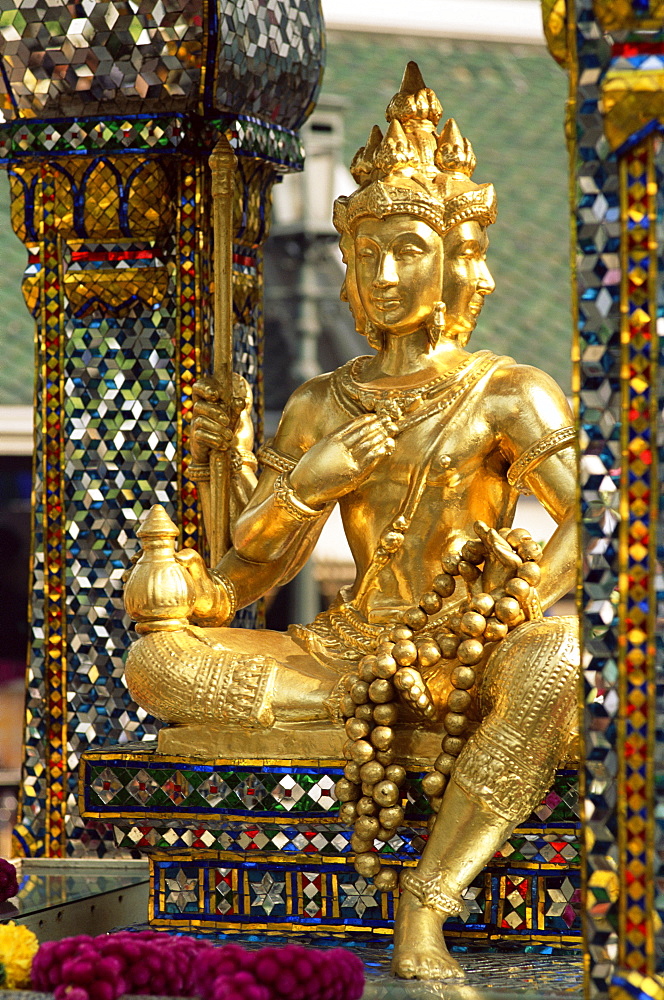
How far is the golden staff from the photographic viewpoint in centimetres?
480

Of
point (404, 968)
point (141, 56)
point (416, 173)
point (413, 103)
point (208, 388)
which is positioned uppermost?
point (141, 56)

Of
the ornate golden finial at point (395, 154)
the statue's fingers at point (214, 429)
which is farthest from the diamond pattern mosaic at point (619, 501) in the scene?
the statue's fingers at point (214, 429)

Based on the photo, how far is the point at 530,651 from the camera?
156 inches

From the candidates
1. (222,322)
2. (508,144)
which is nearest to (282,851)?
(222,322)

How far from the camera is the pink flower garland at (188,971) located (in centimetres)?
337

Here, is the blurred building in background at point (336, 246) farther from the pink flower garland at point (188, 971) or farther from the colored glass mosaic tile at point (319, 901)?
the pink flower garland at point (188, 971)

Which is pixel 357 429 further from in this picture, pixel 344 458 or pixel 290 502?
pixel 290 502

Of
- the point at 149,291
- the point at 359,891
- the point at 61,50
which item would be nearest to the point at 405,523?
the point at 359,891

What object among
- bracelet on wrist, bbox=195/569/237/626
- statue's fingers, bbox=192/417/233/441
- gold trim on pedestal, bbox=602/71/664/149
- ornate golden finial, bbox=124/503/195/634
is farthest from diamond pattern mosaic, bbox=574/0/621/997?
statue's fingers, bbox=192/417/233/441

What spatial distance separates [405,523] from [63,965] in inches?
58.0

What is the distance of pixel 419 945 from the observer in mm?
3799

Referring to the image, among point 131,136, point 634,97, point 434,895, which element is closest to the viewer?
point 634,97

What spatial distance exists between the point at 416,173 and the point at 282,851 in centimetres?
168

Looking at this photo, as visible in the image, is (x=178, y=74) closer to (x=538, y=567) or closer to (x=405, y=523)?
(x=405, y=523)
